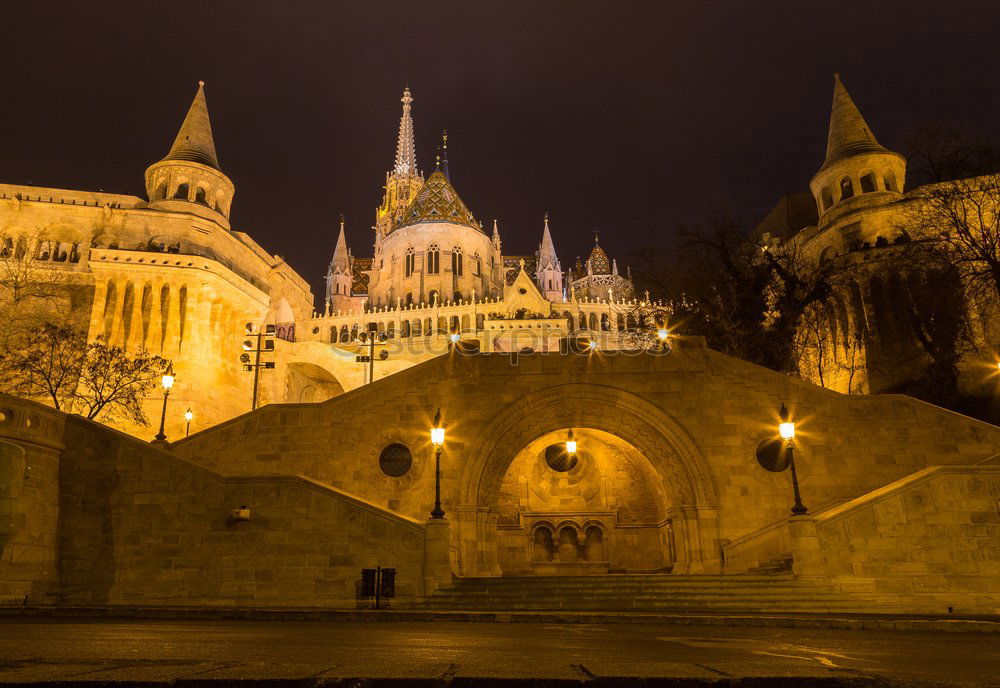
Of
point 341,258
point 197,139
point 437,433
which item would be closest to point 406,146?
point 341,258

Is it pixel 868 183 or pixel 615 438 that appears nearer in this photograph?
pixel 615 438

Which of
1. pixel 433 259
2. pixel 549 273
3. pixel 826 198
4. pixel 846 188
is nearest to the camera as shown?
pixel 846 188

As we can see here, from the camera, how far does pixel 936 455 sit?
17641mm

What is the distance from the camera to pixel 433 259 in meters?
69.7

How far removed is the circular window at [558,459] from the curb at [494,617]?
10.6 metres

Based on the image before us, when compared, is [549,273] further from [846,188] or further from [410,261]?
[846,188]

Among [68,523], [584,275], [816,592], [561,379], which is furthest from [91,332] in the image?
[584,275]

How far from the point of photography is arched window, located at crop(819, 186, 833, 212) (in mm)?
39344

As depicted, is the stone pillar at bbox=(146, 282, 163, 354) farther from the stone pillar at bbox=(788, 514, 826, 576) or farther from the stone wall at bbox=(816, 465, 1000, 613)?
the stone wall at bbox=(816, 465, 1000, 613)

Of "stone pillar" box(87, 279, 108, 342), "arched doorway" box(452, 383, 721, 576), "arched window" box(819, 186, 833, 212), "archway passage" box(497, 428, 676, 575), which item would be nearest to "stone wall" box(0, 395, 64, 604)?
"arched doorway" box(452, 383, 721, 576)

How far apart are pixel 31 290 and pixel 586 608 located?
36527mm

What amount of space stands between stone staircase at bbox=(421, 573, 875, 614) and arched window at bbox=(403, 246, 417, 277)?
189 feet

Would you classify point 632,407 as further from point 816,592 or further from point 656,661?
point 656,661

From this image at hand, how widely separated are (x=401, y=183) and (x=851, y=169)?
67.0m
